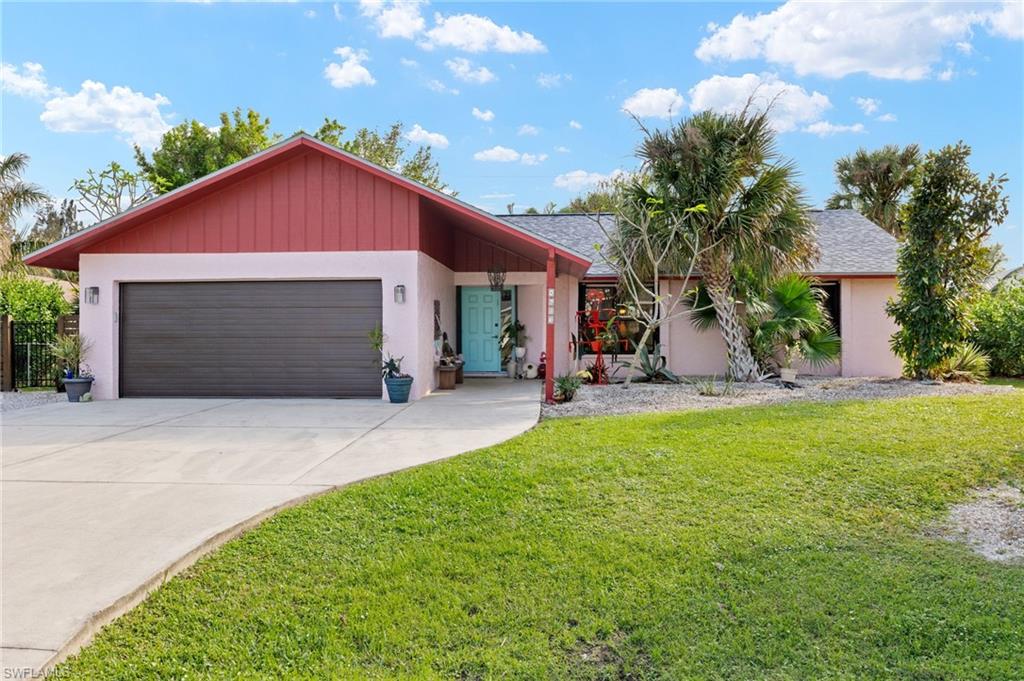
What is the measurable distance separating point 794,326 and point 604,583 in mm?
10337

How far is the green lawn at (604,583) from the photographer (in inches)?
114

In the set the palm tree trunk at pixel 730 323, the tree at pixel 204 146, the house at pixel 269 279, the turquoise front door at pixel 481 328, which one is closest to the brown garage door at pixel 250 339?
the house at pixel 269 279

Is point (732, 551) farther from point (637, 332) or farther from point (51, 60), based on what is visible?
point (51, 60)

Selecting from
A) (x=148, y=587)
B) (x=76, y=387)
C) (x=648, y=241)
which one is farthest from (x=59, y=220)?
(x=148, y=587)

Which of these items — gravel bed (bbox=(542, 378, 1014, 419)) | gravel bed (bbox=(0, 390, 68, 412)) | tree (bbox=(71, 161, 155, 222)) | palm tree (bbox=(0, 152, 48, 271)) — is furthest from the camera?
tree (bbox=(71, 161, 155, 222))

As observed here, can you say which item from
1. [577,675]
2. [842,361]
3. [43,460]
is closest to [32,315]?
[43,460]

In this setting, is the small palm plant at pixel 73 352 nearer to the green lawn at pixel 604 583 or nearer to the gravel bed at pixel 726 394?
the gravel bed at pixel 726 394

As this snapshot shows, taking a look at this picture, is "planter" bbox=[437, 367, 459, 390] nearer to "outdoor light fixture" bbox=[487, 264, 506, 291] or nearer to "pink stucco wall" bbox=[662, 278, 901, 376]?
"outdoor light fixture" bbox=[487, 264, 506, 291]

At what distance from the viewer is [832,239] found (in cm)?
1603

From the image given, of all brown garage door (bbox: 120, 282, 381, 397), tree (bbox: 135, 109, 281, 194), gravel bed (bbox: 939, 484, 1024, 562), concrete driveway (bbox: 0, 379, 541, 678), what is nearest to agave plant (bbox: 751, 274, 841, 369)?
concrete driveway (bbox: 0, 379, 541, 678)

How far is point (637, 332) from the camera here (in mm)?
14664

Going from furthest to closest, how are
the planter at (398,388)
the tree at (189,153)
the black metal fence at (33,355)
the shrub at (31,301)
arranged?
the tree at (189,153) < the shrub at (31,301) < the black metal fence at (33,355) < the planter at (398,388)

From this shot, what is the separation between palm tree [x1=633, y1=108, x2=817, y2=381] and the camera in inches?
452

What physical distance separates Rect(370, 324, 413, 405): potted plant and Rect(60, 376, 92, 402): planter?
507 centimetres
